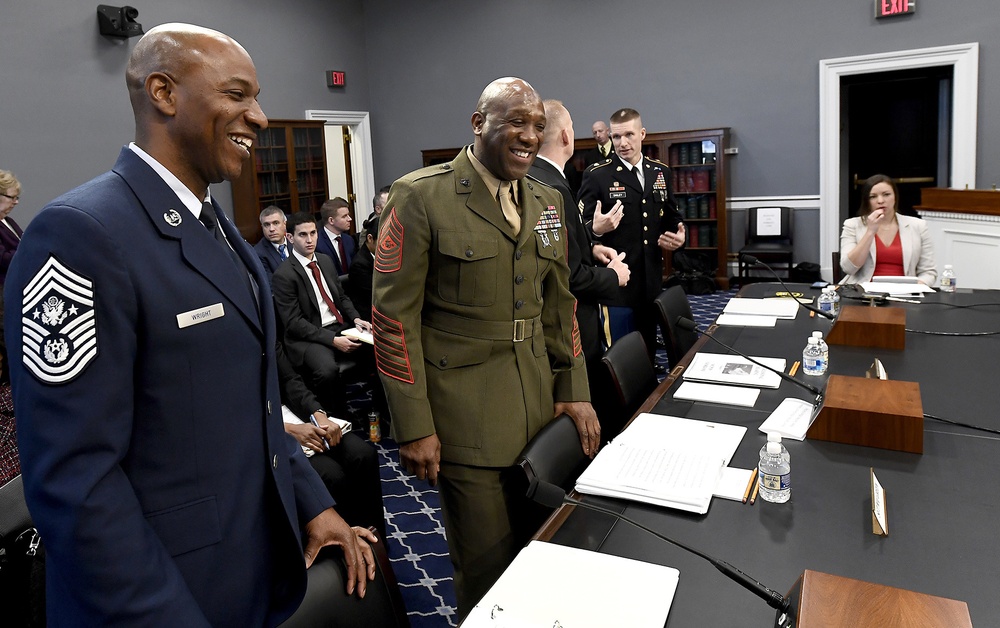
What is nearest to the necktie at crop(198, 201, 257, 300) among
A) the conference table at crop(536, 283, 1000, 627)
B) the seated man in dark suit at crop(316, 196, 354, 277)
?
the conference table at crop(536, 283, 1000, 627)

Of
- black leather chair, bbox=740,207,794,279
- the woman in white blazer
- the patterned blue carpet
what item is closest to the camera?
the patterned blue carpet

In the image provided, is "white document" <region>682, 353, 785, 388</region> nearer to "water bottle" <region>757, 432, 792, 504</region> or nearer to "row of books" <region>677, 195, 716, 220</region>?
"water bottle" <region>757, 432, 792, 504</region>

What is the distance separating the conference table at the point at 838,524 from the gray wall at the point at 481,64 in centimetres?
623

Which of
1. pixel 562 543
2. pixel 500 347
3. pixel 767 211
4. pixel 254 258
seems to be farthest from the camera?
pixel 767 211

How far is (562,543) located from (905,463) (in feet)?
3.08

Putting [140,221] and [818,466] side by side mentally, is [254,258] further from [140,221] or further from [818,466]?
[818,466]

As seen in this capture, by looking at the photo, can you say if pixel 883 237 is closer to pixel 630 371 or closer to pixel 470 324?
pixel 630 371

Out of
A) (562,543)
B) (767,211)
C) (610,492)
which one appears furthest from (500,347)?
(767,211)

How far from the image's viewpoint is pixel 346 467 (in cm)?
272

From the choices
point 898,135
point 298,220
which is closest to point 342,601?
point 298,220

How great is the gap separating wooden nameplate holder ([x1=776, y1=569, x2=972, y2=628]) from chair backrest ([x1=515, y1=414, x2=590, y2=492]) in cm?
70

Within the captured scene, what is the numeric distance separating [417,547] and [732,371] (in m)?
1.49

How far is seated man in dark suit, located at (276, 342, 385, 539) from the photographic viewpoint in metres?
2.60

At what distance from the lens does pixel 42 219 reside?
93cm
